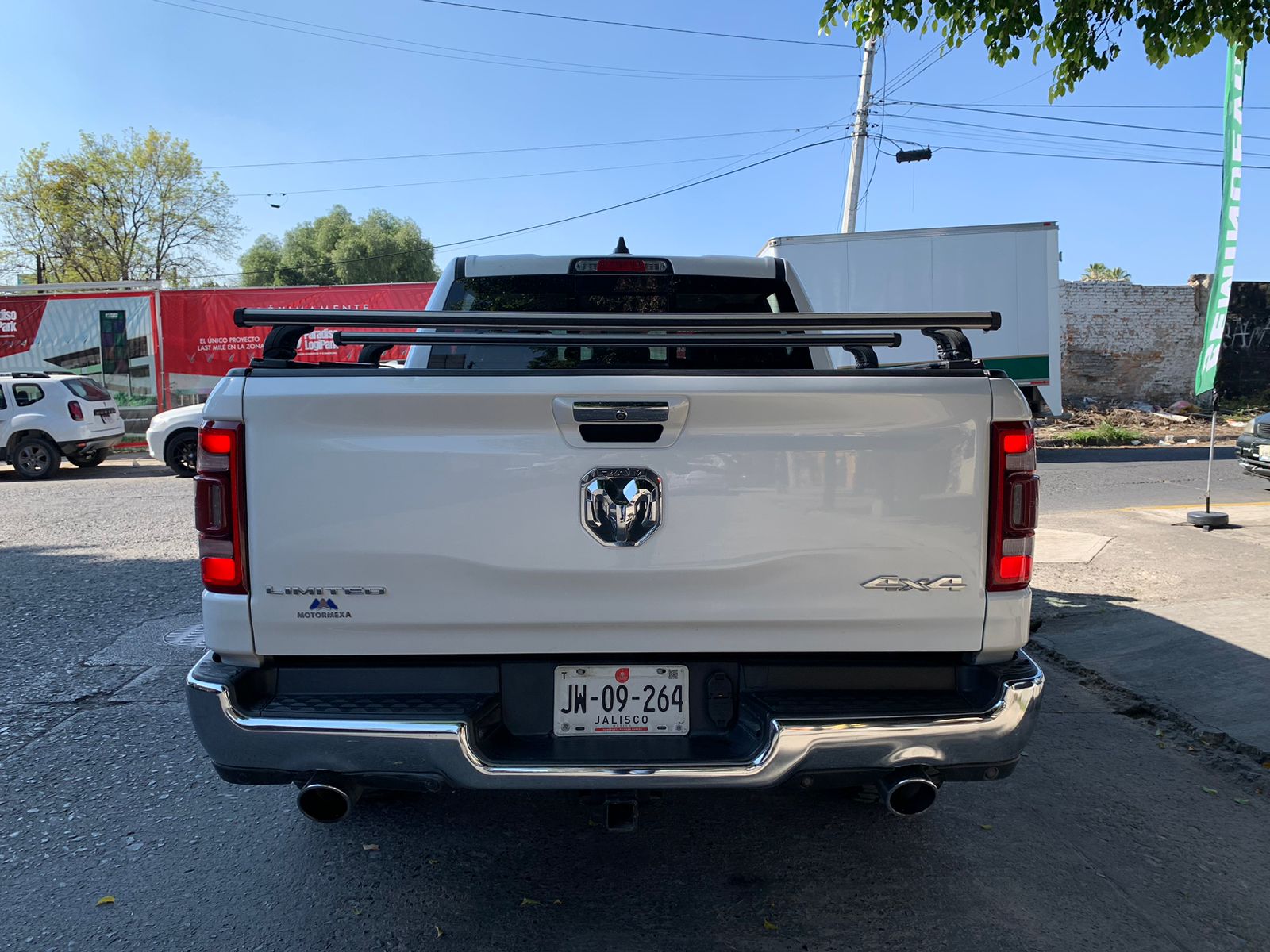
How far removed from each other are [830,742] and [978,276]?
14796 millimetres

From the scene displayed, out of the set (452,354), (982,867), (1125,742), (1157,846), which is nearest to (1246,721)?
→ (1125,742)

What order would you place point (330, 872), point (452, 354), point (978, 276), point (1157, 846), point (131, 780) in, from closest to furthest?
point (330, 872), point (1157, 846), point (131, 780), point (452, 354), point (978, 276)

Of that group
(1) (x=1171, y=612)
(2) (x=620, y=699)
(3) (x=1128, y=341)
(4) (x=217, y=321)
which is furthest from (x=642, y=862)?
(3) (x=1128, y=341)

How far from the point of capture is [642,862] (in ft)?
10.0

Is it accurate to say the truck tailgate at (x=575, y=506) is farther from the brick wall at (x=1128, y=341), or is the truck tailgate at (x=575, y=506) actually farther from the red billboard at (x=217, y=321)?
the brick wall at (x=1128, y=341)

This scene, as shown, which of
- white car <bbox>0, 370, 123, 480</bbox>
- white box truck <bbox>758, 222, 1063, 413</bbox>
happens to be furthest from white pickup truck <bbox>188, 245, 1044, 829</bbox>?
white car <bbox>0, 370, 123, 480</bbox>

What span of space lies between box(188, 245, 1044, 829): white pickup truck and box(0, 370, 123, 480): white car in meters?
15.2

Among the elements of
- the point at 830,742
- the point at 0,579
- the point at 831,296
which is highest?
the point at 831,296

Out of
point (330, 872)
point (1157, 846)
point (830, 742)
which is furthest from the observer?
point (1157, 846)

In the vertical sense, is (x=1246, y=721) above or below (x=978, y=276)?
below

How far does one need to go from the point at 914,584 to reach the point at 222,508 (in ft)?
6.08

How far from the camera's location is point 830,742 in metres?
2.38

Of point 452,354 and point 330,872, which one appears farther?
point 452,354

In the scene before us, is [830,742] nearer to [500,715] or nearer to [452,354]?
[500,715]
